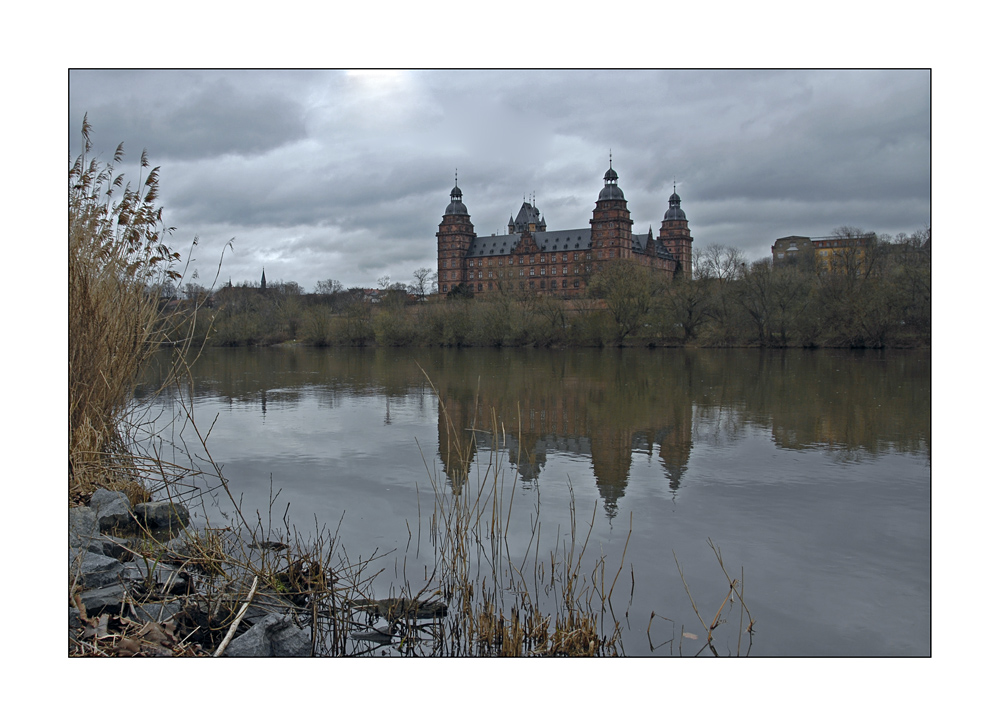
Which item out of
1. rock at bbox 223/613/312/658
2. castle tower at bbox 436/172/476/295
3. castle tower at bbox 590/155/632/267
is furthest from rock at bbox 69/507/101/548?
castle tower at bbox 436/172/476/295

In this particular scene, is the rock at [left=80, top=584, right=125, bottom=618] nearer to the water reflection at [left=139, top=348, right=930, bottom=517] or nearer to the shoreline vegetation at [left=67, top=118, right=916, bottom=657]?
the shoreline vegetation at [left=67, top=118, right=916, bottom=657]

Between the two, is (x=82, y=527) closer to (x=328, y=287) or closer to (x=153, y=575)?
(x=153, y=575)

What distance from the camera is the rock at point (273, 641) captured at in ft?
11.8

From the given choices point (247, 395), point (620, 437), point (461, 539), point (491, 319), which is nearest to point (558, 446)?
point (620, 437)

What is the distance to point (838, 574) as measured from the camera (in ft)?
17.2

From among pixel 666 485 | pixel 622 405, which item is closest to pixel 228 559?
pixel 666 485

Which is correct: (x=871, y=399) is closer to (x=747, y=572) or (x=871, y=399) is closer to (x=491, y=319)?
(x=747, y=572)

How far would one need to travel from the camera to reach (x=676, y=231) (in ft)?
414

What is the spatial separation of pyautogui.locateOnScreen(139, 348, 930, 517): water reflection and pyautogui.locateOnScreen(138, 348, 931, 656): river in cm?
7

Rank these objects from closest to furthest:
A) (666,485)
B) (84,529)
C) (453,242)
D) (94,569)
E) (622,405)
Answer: (94,569) → (84,529) → (666,485) → (622,405) → (453,242)

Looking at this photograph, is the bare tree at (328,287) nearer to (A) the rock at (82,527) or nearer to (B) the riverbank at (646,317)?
(B) the riverbank at (646,317)

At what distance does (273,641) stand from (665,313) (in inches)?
1741

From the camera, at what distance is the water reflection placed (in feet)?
30.3

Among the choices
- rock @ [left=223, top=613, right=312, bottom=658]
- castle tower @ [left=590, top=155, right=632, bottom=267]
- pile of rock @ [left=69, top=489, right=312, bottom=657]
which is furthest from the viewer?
castle tower @ [left=590, top=155, right=632, bottom=267]
